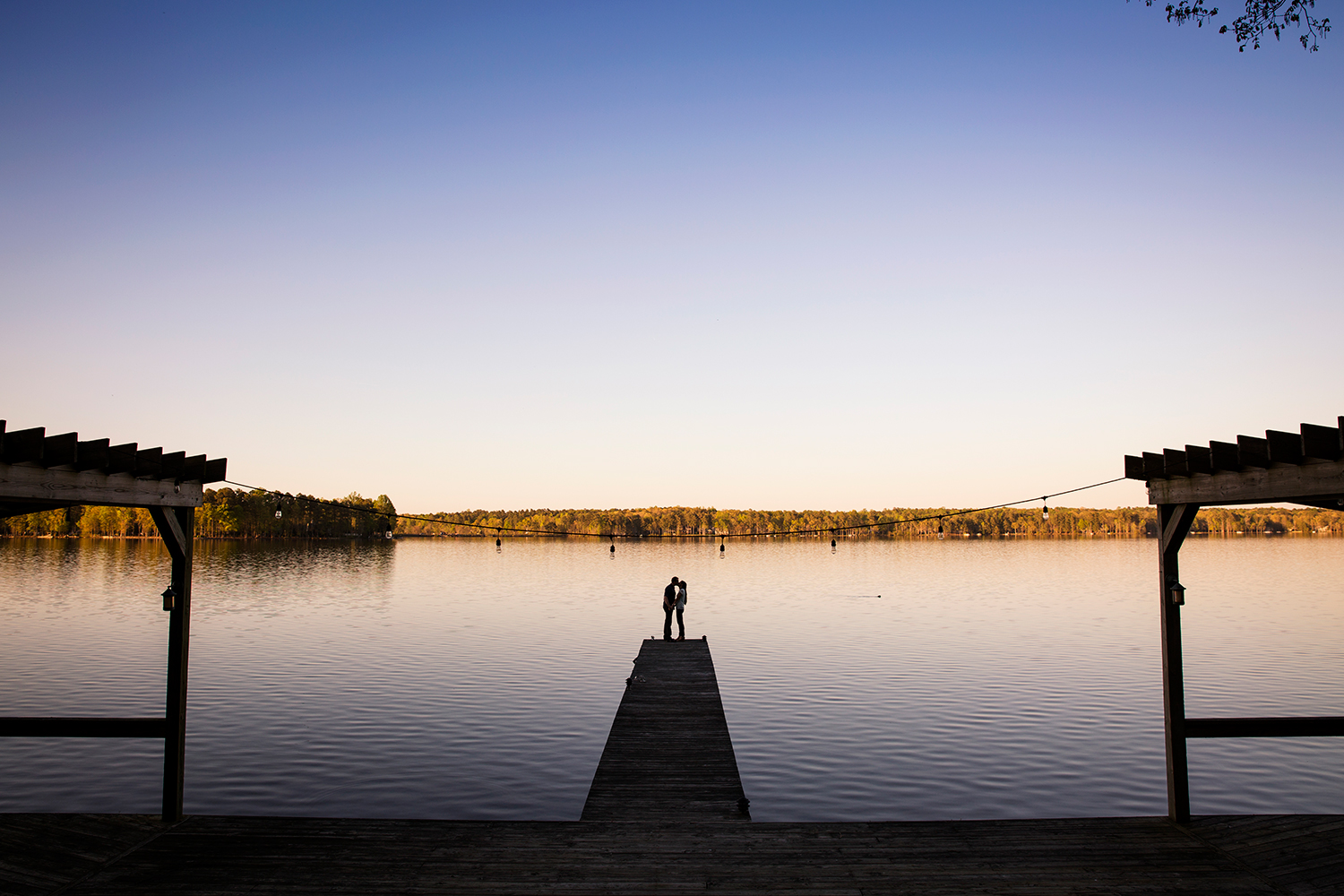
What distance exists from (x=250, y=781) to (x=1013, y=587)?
173 feet

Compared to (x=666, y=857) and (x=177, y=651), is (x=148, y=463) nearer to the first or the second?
(x=177, y=651)

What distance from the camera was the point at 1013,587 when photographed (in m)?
57.9

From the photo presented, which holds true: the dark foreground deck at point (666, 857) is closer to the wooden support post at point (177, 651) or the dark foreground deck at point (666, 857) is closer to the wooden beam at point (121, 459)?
the wooden support post at point (177, 651)

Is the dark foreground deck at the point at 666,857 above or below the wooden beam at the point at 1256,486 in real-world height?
below

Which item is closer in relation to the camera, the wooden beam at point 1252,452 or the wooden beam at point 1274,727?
the wooden beam at point 1252,452

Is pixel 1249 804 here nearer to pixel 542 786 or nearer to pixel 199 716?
pixel 542 786

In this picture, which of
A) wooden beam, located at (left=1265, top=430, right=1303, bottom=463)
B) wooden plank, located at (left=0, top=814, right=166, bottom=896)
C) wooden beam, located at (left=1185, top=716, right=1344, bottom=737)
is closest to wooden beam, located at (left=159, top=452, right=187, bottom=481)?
wooden plank, located at (left=0, top=814, right=166, bottom=896)

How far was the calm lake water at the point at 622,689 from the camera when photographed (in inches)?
551

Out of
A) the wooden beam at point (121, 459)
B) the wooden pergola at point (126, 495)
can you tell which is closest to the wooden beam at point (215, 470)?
the wooden pergola at point (126, 495)

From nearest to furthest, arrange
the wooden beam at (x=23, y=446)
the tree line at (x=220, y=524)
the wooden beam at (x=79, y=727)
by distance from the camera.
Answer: the wooden beam at (x=23, y=446) < the wooden beam at (x=79, y=727) < the tree line at (x=220, y=524)

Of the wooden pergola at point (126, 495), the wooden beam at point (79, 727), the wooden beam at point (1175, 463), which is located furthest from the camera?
the wooden beam at point (79, 727)

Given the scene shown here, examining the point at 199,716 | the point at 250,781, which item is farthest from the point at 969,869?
the point at 199,716

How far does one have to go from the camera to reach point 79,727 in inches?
376

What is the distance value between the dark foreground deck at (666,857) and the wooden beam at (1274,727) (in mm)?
926
